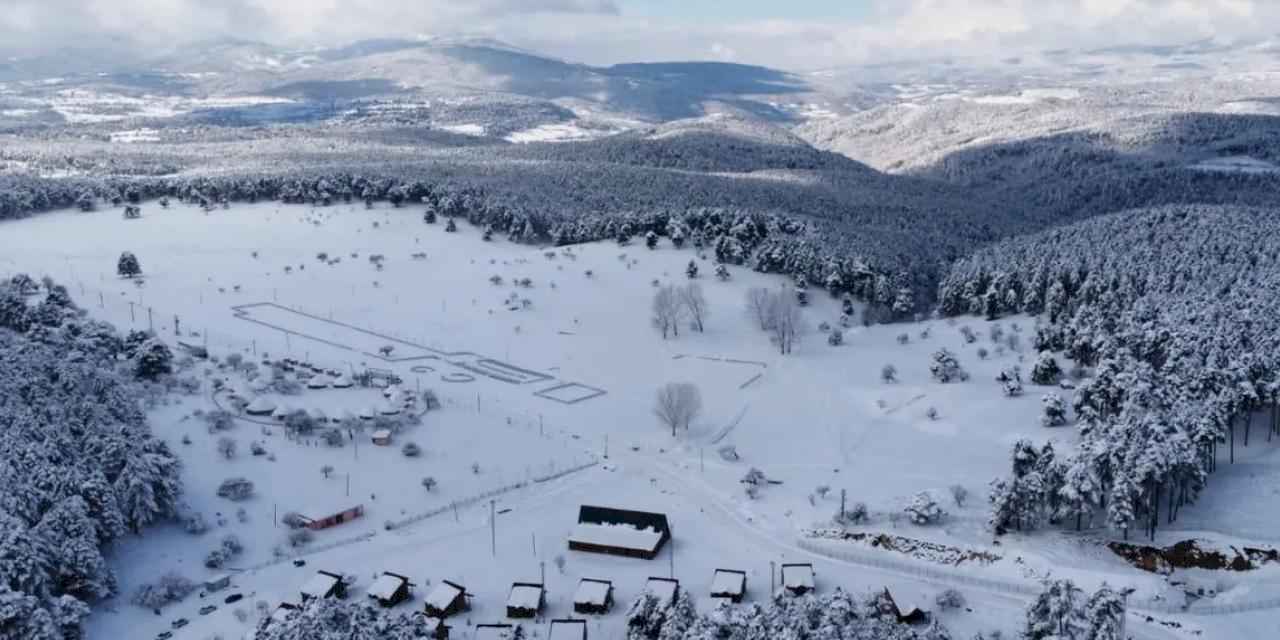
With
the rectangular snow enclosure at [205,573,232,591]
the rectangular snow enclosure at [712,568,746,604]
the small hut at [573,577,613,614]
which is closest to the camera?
the small hut at [573,577,613,614]

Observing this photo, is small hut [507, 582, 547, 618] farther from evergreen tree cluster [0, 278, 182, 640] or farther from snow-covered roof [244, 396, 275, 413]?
snow-covered roof [244, 396, 275, 413]

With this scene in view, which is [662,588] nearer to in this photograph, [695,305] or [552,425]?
[552,425]

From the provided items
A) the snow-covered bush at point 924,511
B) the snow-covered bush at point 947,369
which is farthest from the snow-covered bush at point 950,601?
the snow-covered bush at point 947,369

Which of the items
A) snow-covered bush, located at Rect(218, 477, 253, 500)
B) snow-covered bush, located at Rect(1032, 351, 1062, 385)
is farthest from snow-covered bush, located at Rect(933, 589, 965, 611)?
snow-covered bush, located at Rect(218, 477, 253, 500)

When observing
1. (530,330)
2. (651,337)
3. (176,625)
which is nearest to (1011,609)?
(176,625)

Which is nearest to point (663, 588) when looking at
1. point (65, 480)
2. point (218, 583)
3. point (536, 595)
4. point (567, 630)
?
point (567, 630)

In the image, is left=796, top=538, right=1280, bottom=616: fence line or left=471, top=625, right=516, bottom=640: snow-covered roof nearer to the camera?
left=471, top=625, right=516, bottom=640: snow-covered roof
